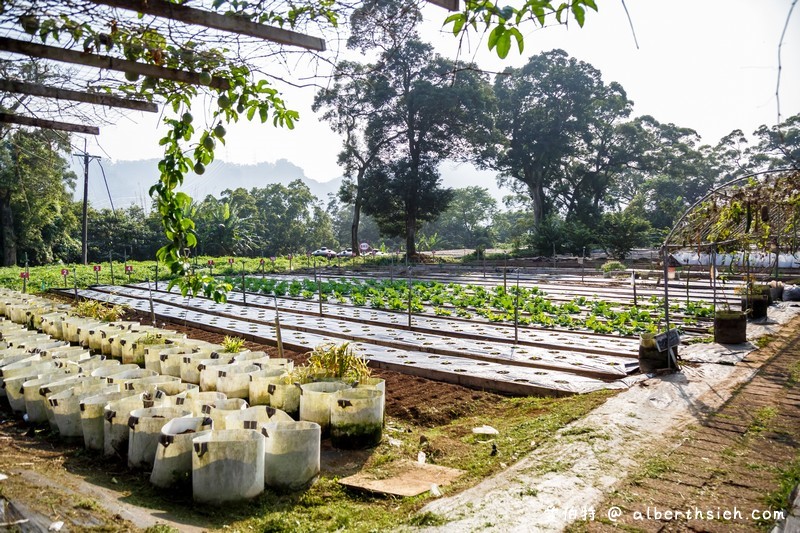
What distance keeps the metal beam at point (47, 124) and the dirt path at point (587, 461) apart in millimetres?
3886

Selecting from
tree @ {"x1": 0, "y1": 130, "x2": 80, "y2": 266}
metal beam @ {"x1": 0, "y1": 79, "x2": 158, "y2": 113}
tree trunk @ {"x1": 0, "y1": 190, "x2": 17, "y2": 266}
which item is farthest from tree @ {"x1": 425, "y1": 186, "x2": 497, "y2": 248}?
metal beam @ {"x1": 0, "y1": 79, "x2": 158, "y2": 113}

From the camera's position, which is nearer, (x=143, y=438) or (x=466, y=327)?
(x=143, y=438)

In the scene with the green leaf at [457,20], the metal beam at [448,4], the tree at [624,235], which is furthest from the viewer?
the tree at [624,235]

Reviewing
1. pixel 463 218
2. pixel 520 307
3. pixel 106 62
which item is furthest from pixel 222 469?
pixel 463 218

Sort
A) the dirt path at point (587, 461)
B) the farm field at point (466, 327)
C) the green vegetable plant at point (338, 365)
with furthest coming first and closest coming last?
1. the farm field at point (466, 327)
2. the green vegetable plant at point (338, 365)
3. the dirt path at point (587, 461)

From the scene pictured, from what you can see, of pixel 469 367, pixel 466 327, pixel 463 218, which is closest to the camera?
pixel 469 367

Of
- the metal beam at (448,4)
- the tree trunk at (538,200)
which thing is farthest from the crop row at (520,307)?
the tree trunk at (538,200)

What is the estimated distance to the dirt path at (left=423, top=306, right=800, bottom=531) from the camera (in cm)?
282

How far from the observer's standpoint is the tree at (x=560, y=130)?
3372cm

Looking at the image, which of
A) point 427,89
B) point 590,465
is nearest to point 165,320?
point 590,465

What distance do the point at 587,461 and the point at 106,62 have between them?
387cm

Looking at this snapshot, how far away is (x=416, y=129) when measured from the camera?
3036 cm

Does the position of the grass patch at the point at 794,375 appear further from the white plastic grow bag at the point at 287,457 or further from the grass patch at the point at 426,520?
the white plastic grow bag at the point at 287,457

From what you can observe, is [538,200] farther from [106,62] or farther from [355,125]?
[106,62]
